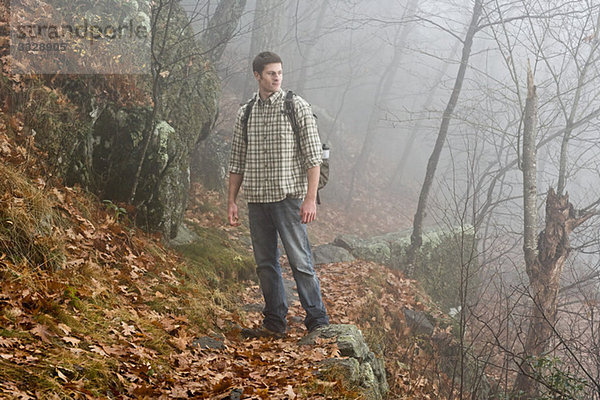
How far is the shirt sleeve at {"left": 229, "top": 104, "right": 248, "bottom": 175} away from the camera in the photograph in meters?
4.53

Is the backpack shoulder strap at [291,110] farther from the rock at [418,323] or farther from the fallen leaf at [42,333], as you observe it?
the rock at [418,323]

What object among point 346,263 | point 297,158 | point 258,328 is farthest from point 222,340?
point 346,263

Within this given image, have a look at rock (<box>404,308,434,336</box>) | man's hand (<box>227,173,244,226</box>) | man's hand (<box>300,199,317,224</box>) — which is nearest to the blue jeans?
man's hand (<box>300,199,317,224</box>)

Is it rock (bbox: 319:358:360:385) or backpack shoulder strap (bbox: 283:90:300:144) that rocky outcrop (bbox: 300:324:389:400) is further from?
backpack shoulder strap (bbox: 283:90:300:144)

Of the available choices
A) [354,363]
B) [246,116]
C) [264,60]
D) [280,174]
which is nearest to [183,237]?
[246,116]

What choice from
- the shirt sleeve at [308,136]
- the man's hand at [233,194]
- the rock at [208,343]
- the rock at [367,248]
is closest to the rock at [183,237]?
the man's hand at [233,194]

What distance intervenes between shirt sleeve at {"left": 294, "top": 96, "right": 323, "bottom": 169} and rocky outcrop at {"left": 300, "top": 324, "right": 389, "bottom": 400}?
5.22ft

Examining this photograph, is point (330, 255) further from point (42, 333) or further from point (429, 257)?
point (42, 333)

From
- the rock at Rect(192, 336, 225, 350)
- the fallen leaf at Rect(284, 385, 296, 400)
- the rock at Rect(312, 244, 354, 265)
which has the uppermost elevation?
the fallen leaf at Rect(284, 385, 296, 400)

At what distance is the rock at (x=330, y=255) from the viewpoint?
9.68 meters

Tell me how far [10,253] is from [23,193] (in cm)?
65

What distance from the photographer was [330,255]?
32.5 ft

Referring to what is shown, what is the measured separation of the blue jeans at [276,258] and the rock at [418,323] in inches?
159

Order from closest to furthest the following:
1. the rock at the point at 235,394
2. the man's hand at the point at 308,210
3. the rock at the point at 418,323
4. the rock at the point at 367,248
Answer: the rock at the point at 235,394, the man's hand at the point at 308,210, the rock at the point at 418,323, the rock at the point at 367,248
